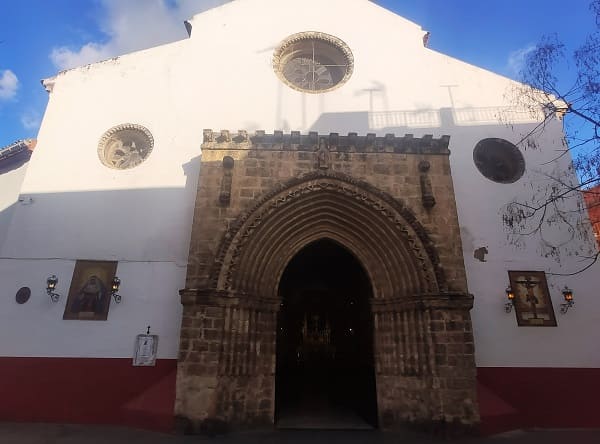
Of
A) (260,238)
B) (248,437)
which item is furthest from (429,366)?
(260,238)

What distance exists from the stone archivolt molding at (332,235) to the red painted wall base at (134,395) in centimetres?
228

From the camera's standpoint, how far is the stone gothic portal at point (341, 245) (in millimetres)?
6398

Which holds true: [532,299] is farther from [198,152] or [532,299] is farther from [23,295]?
[23,295]

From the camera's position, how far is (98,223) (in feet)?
26.1

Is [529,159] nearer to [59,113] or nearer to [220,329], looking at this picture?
[220,329]

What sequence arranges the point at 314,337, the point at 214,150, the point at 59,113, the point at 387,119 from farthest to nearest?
1. the point at 314,337
2. the point at 387,119
3. the point at 59,113
4. the point at 214,150

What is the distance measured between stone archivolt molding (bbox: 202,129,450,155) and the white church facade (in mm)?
46

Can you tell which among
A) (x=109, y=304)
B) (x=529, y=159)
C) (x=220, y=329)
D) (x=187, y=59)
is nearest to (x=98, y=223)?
(x=109, y=304)

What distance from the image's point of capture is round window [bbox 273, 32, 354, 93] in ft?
33.5

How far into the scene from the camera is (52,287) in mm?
Result: 7242

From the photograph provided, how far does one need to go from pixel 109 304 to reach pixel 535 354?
9.06m

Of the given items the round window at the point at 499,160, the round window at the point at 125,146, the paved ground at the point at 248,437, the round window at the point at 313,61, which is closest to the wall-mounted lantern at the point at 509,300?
the paved ground at the point at 248,437

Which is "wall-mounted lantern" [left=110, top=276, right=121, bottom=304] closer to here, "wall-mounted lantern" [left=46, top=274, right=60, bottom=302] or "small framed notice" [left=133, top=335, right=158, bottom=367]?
"small framed notice" [left=133, top=335, right=158, bottom=367]

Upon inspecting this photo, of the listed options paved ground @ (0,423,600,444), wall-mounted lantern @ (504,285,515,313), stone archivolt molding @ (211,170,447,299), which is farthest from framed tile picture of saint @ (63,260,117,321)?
wall-mounted lantern @ (504,285,515,313)
